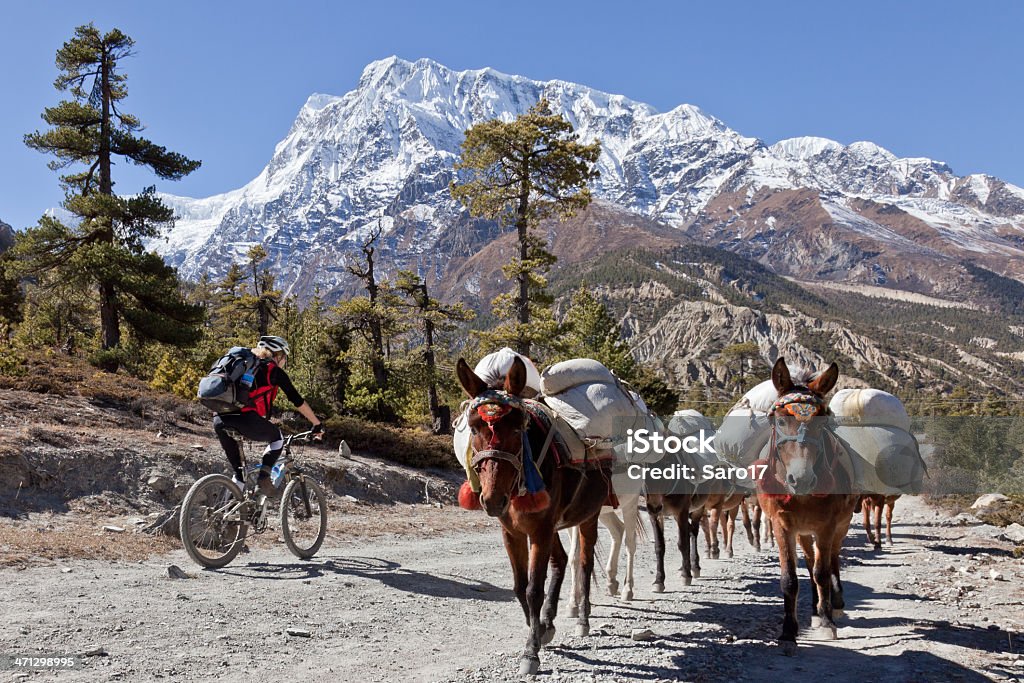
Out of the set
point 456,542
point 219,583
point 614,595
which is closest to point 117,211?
point 456,542

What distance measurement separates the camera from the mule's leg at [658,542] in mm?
10320

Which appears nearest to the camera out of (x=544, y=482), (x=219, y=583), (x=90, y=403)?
(x=544, y=482)

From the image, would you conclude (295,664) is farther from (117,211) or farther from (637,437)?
(117,211)

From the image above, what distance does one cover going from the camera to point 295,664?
5.86 meters

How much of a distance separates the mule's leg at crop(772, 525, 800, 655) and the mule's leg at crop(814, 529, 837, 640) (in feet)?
0.96

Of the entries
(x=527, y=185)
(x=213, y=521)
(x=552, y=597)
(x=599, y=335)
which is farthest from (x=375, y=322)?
(x=552, y=597)

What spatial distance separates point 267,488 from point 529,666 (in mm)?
4987

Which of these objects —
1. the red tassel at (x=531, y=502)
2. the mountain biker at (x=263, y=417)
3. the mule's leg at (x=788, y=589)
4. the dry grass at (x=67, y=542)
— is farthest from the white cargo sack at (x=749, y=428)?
the dry grass at (x=67, y=542)

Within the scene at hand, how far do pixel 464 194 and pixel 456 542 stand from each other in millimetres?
15335

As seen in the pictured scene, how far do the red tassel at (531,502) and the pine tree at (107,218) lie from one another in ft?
67.1

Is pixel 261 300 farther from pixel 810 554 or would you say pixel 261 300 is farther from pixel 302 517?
pixel 810 554

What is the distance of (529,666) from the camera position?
5.80 metres

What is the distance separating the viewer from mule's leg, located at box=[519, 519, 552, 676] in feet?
19.1

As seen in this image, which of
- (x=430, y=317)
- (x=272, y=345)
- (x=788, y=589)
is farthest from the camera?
(x=430, y=317)
